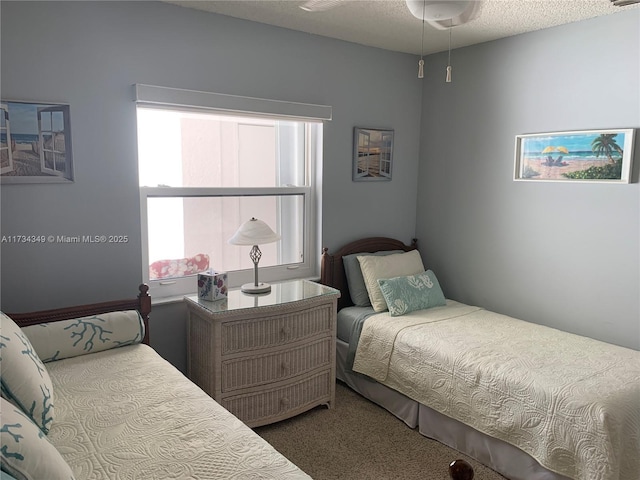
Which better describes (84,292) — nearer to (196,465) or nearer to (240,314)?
(240,314)

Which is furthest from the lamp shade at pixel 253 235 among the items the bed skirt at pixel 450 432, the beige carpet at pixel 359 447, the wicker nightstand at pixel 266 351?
the beige carpet at pixel 359 447

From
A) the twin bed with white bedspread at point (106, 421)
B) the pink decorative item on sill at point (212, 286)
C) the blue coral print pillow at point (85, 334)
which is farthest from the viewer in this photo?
the pink decorative item on sill at point (212, 286)

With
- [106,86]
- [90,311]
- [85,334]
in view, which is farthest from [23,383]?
[106,86]

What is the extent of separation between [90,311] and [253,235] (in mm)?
938

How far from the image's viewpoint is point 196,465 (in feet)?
4.82

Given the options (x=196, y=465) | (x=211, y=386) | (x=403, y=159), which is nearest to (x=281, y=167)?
(x=403, y=159)

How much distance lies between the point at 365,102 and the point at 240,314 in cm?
185

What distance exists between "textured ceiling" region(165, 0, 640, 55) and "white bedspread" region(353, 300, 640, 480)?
1827 millimetres

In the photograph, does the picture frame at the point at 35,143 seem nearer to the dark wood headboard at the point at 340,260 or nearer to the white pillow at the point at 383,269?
the dark wood headboard at the point at 340,260

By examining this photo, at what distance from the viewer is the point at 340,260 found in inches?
140

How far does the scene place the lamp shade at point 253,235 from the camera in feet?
9.34

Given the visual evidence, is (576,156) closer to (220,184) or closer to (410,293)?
(410,293)

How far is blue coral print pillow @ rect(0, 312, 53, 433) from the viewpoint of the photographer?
158 centimetres

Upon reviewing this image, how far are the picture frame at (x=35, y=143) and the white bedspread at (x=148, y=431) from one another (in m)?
0.93
